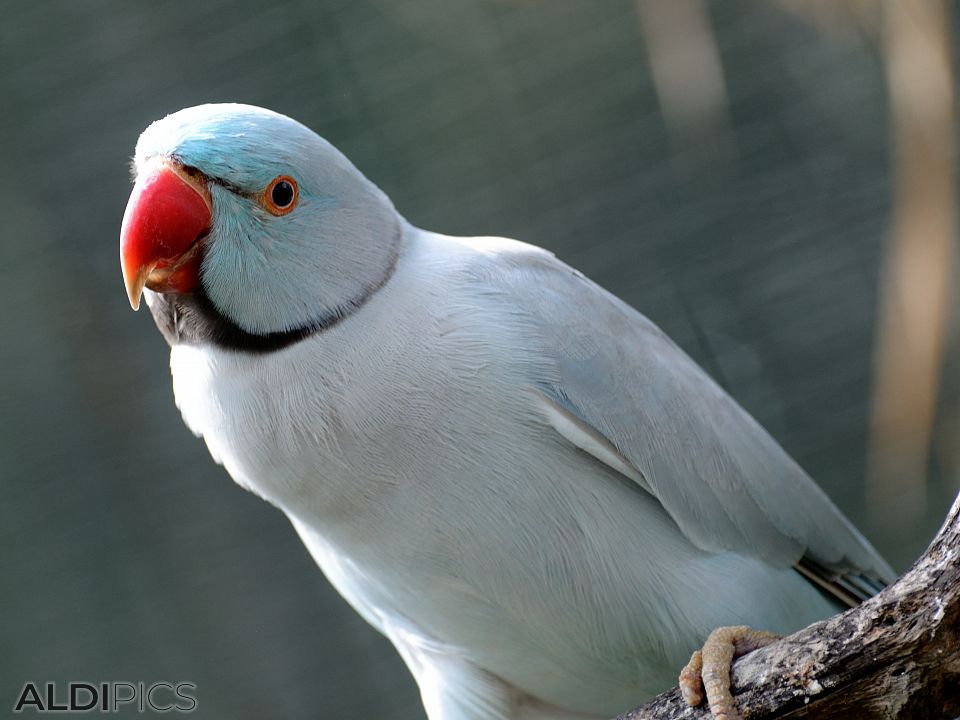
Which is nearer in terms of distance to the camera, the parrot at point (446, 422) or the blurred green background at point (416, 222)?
the parrot at point (446, 422)

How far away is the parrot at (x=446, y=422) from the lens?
3.76 ft

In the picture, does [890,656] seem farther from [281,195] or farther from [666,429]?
[281,195]

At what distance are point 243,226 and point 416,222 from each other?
1106 mm

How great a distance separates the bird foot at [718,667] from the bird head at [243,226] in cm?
52

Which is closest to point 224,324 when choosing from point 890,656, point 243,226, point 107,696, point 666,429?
point 243,226

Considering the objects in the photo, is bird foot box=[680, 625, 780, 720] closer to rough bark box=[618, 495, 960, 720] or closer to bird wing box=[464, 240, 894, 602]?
rough bark box=[618, 495, 960, 720]

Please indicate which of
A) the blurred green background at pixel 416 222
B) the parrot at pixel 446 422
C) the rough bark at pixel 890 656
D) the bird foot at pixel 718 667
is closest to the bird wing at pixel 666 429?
the parrot at pixel 446 422

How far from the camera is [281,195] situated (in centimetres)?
117

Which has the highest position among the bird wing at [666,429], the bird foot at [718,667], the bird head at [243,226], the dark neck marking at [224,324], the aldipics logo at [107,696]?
the bird head at [243,226]

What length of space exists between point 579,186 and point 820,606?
107cm

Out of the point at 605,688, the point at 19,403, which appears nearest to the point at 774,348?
the point at 605,688

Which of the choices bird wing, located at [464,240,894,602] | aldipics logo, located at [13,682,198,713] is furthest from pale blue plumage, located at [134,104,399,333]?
aldipics logo, located at [13,682,198,713]

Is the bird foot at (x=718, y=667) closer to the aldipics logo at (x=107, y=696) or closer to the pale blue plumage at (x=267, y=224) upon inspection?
the pale blue plumage at (x=267, y=224)

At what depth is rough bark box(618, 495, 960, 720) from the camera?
89 cm
